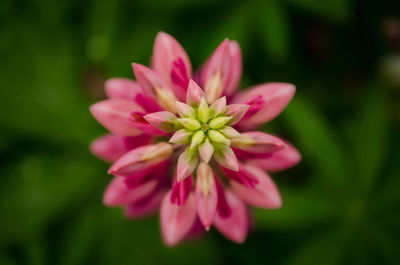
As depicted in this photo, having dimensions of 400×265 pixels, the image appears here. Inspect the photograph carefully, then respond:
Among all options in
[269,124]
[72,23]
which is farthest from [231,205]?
[72,23]

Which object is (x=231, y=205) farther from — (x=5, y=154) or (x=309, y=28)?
(x=309, y=28)

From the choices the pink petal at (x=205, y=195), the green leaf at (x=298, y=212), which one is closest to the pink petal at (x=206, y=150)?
the pink petal at (x=205, y=195)

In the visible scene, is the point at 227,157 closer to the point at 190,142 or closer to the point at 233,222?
the point at 190,142

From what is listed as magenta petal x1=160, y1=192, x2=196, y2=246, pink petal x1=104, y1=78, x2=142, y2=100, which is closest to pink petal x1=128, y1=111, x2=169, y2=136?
pink petal x1=104, y1=78, x2=142, y2=100

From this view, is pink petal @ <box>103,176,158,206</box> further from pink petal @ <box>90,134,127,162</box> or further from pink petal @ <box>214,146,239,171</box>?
pink petal @ <box>214,146,239,171</box>

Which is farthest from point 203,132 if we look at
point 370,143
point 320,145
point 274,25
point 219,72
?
point 370,143
